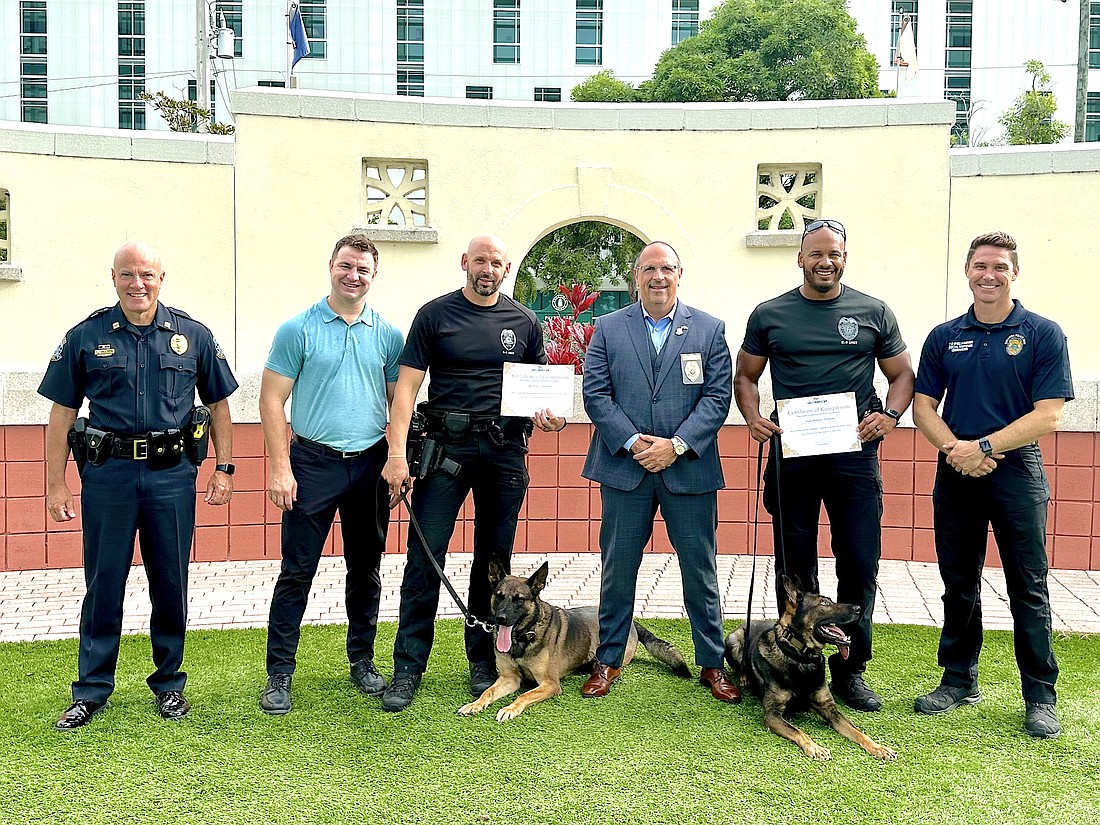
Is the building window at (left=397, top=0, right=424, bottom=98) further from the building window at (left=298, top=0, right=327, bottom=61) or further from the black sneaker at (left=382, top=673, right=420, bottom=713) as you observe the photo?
the black sneaker at (left=382, top=673, right=420, bottom=713)

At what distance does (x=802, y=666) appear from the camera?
4.00 metres

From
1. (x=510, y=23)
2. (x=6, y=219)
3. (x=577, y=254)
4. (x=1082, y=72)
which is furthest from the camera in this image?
(x=510, y=23)

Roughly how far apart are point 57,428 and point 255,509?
3078 millimetres

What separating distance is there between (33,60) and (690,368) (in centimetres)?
5034

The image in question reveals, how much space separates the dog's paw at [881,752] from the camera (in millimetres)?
3859

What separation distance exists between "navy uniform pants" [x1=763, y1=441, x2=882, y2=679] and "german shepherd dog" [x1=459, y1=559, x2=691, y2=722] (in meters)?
0.82

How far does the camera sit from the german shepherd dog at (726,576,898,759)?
3.89 m

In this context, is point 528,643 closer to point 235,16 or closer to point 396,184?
point 396,184

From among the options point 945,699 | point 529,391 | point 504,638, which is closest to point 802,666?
point 945,699

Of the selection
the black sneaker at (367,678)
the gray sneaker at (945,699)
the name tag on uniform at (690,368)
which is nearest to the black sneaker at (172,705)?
the black sneaker at (367,678)

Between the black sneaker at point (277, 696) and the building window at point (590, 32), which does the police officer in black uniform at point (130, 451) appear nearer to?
the black sneaker at point (277, 696)

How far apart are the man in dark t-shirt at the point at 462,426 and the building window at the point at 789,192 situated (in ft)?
16.4

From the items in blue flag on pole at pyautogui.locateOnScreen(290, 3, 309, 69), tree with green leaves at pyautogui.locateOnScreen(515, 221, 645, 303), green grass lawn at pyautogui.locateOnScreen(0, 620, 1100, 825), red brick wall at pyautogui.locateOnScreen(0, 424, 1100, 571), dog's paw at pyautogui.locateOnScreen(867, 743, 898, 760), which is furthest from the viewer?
tree with green leaves at pyautogui.locateOnScreen(515, 221, 645, 303)

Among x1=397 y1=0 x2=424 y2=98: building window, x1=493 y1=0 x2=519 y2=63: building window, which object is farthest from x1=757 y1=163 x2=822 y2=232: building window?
x1=493 y1=0 x2=519 y2=63: building window
